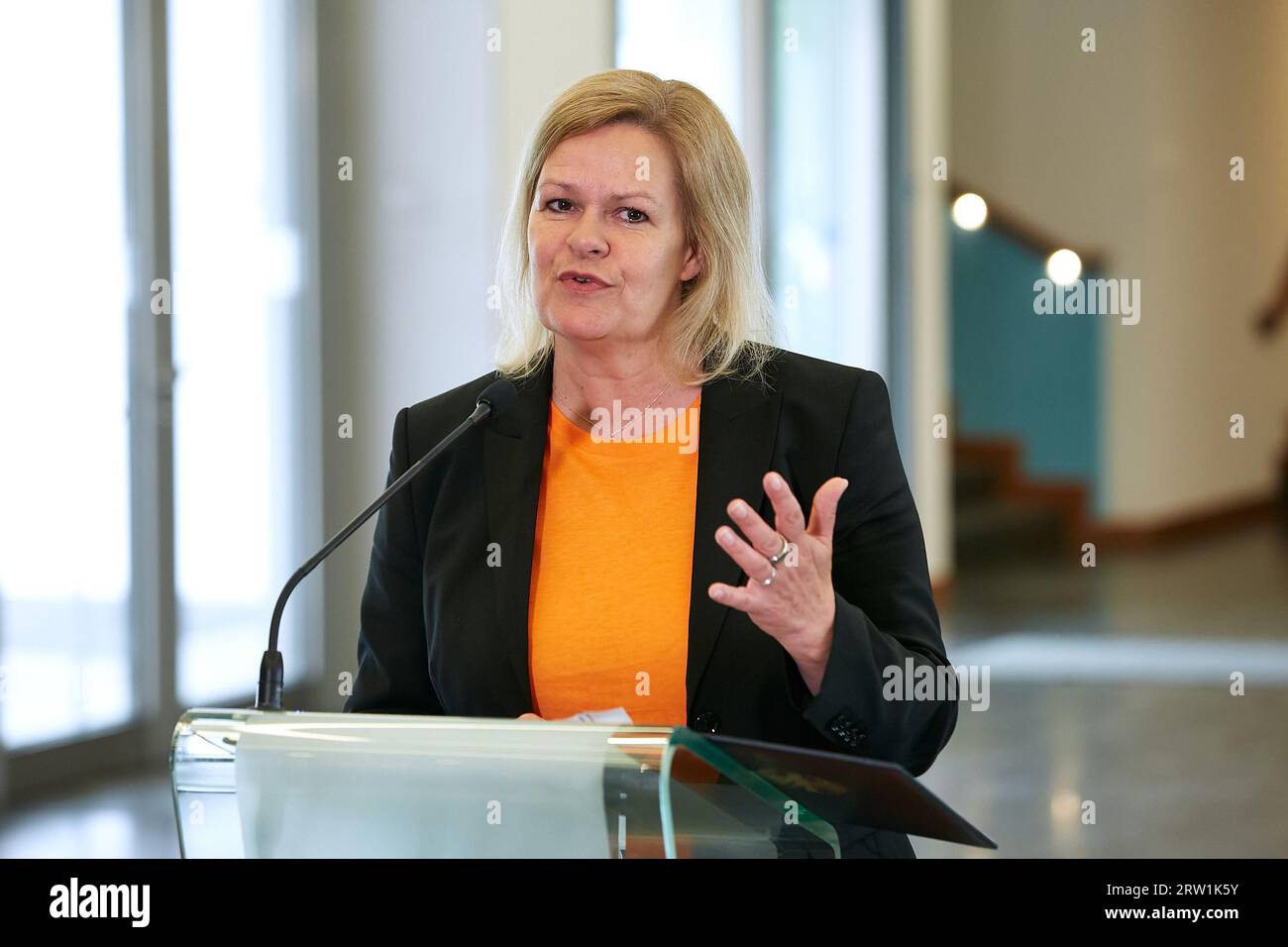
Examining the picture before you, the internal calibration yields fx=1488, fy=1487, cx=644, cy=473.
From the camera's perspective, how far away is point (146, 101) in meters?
4.29

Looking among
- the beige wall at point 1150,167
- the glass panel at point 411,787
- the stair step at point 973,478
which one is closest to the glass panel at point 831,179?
the beige wall at point 1150,167

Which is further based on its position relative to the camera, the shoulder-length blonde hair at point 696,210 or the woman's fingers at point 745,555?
the shoulder-length blonde hair at point 696,210

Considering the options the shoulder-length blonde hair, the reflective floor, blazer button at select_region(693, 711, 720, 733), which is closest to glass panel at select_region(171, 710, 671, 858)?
blazer button at select_region(693, 711, 720, 733)

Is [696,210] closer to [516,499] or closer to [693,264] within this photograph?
[693,264]

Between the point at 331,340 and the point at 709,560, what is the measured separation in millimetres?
3587

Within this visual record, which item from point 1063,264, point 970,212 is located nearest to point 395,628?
point 970,212

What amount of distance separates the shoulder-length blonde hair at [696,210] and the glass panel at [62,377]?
2.60 m

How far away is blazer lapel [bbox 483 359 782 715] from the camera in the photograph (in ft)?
4.94

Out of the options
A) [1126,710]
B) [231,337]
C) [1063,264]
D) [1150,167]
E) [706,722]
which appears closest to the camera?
[706,722]

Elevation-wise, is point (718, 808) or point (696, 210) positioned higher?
point (696, 210)

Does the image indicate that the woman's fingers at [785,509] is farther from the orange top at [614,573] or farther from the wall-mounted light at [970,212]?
the wall-mounted light at [970,212]

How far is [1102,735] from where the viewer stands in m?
4.67

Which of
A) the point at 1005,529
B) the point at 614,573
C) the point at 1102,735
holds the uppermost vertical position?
the point at 614,573

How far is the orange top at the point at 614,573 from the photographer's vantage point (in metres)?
1.53
